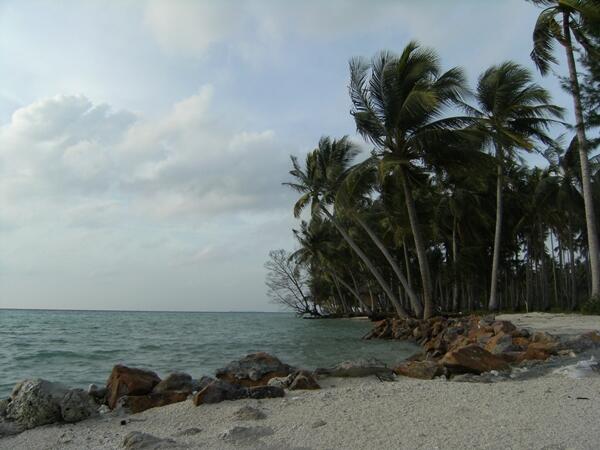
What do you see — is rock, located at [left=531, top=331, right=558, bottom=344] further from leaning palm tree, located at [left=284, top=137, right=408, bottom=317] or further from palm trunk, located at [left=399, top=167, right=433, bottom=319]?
leaning palm tree, located at [left=284, top=137, right=408, bottom=317]

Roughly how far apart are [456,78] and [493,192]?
1396 cm

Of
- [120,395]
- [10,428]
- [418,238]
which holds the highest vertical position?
[418,238]

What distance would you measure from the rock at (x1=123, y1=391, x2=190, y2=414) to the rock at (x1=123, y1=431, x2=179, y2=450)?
177 cm

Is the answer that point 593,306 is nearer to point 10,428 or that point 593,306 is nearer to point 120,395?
point 120,395

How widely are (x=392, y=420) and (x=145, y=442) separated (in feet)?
6.77

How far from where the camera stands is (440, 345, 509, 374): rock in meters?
6.99

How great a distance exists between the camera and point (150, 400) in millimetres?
6098

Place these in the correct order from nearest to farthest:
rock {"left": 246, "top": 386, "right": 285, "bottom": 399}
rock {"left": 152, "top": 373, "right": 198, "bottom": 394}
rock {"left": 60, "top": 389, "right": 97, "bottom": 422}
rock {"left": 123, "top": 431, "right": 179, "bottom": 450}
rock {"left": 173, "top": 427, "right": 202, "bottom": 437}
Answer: rock {"left": 123, "top": 431, "right": 179, "bottom": 450} → rock {"left": 173, "top": 427, "right": 202, "bottom": 437} → rock {"left": 60, "top": 389, "right": 97, "bottom": 422} → rock {"left": 246, "top": 386, "right": 285, "bottom": 399} → rock {"left": 152, "top": 373, "right": 198, "bottom": 394}

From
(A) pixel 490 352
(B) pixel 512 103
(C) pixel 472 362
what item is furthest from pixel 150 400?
(B) pixel 512 103

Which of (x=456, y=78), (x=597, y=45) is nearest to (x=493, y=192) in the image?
(x=456, y=78)

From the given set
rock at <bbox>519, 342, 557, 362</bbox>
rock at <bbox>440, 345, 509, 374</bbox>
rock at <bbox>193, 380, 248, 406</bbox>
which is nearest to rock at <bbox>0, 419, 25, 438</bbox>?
rock at <bbox>193, 380, 248, 406</bbox>

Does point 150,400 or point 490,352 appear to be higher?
point 490,352

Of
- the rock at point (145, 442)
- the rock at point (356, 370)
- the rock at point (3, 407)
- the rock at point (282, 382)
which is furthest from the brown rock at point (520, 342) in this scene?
the rock at point (3, 407)

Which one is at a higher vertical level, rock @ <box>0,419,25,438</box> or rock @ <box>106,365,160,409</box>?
rock @ <box>106,365,160,409</box>
